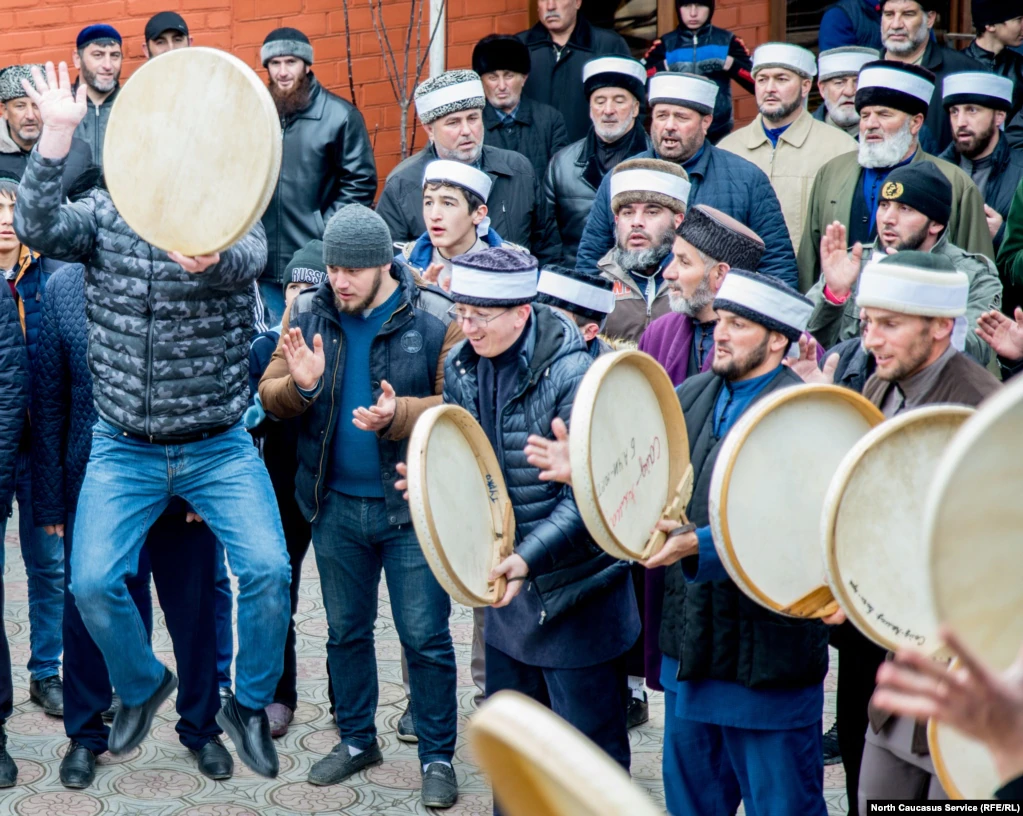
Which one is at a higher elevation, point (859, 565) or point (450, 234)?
point (450, 234)

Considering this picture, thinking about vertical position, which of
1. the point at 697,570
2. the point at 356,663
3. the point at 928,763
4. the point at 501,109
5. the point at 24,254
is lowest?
the point at 356,663

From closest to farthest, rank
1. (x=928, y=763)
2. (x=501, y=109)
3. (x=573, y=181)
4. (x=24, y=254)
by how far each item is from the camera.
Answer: (x=928, y=763), (x=24, y=254), (x=573, y=181), (x=501, y=109)

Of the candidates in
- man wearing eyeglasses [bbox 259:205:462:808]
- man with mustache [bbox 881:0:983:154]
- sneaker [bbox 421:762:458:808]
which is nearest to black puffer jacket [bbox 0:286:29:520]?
man wearing eyeglasses [bbox 259:205:462:808]

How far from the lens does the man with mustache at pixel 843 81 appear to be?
739 centimetres

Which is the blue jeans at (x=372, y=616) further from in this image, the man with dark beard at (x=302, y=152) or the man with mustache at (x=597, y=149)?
the man with dark beard at (x=302, y=152)

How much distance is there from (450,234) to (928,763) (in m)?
3.20

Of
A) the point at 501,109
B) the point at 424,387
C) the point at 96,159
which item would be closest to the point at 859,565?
the point at 424,387

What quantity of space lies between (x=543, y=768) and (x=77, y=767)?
12.6 feet

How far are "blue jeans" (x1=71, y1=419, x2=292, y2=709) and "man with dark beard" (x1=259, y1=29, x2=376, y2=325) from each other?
3.24m

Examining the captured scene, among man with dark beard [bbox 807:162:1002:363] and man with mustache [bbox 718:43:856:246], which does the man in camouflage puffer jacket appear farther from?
man with mustache [bbox 718:43:856:246]

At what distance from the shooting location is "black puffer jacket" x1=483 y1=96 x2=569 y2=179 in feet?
26.1

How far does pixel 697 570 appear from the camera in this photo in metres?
3.77

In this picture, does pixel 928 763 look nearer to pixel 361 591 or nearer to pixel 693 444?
pixel 693 444

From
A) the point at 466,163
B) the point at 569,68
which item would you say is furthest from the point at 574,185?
the point at 569,68
